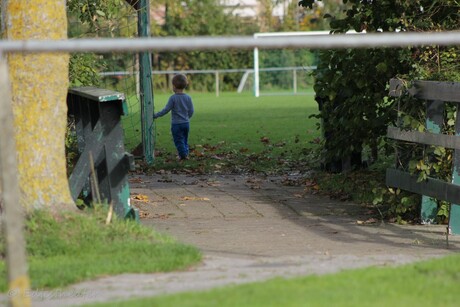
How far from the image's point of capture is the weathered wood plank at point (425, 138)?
8.93m

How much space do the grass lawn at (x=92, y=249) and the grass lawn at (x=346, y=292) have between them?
3.29 feet

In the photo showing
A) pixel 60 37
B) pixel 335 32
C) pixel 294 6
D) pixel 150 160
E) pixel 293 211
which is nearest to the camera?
pixel 60 37

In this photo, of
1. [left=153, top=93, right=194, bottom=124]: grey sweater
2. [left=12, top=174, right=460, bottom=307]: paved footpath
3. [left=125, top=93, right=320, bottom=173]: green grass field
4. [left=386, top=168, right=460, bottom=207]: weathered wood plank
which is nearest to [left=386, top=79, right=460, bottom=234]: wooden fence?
[left=386, top=168, right=460, bottom=207]: weathered wood plank

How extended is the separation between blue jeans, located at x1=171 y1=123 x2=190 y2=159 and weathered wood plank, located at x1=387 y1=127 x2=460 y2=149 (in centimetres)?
649

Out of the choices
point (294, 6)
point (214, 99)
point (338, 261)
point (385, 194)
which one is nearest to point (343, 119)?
point (385, 194)

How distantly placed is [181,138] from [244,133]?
472cm

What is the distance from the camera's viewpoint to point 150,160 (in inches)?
610

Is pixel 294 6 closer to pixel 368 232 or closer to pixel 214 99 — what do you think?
pixel 214 99

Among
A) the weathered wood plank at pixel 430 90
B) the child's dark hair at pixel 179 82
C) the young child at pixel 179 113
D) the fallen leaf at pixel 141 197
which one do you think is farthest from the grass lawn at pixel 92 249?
the child's dark hair at pixel 179 82

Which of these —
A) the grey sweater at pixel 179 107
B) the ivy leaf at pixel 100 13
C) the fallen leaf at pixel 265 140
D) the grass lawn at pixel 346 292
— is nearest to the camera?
the grass lawn at pixel 346 292

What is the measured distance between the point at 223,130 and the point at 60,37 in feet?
47.6

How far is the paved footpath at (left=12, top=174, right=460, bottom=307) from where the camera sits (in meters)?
6.22

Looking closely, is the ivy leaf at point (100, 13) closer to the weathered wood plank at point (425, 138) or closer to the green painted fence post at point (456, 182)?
the weathered wood plank at point (425, 138)

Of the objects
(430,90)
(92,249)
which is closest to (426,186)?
(430,90)
